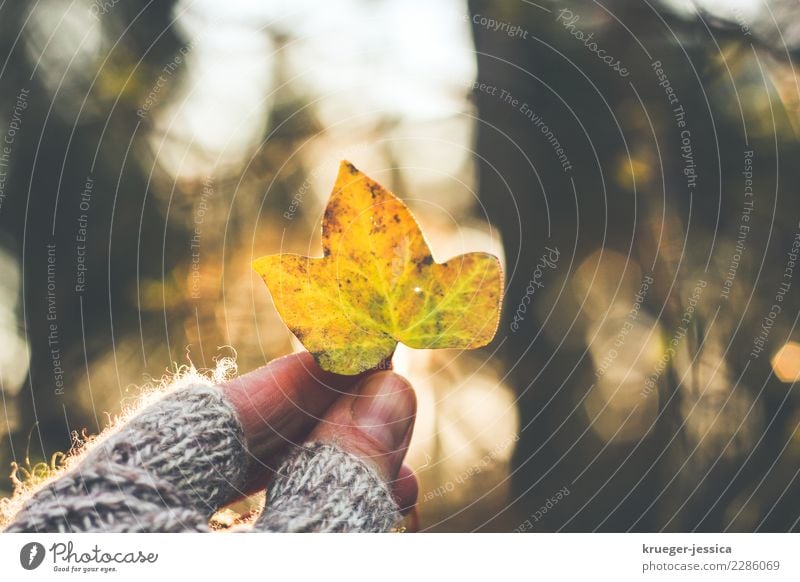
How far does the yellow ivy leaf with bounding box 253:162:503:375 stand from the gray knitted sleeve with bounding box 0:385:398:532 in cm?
14

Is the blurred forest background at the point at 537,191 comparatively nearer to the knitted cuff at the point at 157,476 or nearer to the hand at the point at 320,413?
the hand at the point at 320,413

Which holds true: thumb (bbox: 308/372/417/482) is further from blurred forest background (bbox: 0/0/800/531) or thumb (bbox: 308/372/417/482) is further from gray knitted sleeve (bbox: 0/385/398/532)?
blurred forest background (bbox: 0/0/800/531)

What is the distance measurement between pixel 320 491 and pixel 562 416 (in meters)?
0.67

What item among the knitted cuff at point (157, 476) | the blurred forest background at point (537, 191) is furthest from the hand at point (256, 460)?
the blurred forest background at point (537, 191)

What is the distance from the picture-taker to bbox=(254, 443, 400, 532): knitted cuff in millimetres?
724

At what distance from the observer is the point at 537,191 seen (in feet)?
3.97

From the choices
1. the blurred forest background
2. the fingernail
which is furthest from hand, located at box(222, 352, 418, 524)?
the blurred forest background

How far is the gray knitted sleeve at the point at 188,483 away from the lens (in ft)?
2.14

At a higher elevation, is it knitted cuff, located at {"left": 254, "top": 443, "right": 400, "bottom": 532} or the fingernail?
the fingernail

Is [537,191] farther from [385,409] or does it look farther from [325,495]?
[325,495]

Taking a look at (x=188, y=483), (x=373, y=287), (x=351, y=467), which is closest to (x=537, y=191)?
(x=373, y=287)

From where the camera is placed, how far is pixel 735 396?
4.08ft
